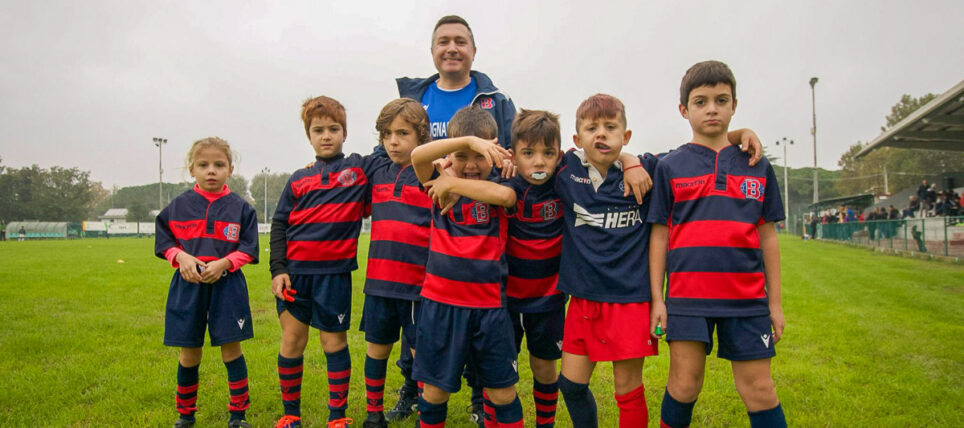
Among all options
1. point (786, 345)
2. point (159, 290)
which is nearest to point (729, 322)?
point (786, 345)

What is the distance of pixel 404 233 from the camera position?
126 inches

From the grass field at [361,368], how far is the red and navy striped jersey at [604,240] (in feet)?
4.35

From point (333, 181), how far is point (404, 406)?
170 centimetres

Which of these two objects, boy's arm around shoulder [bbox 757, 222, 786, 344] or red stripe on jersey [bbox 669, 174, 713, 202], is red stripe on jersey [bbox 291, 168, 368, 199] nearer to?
red stripe on jersey [bbox 669, 174, 713, 202]

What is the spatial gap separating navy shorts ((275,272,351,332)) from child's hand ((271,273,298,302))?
6 cm

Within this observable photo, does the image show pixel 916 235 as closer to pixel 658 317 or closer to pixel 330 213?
pixel 658 317

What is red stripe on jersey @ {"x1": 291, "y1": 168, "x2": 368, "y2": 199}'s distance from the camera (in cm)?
346

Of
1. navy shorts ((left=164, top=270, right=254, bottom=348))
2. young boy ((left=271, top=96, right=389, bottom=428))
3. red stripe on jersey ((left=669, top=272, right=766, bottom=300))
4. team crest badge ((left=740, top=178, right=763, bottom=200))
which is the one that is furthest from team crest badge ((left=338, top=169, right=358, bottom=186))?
team crest badge ((left=740, top=178, right=763, bottom=200))

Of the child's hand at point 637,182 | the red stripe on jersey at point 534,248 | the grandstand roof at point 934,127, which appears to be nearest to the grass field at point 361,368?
the red stripe on jersey at point 534,248

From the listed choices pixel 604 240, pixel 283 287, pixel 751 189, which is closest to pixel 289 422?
pixel 283 287

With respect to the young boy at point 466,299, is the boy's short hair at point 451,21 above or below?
above

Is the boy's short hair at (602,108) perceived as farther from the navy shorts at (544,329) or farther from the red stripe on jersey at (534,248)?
the navy shorts at (544,329)

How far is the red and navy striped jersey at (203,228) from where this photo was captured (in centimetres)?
351

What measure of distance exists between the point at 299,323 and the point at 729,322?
2.57 m
